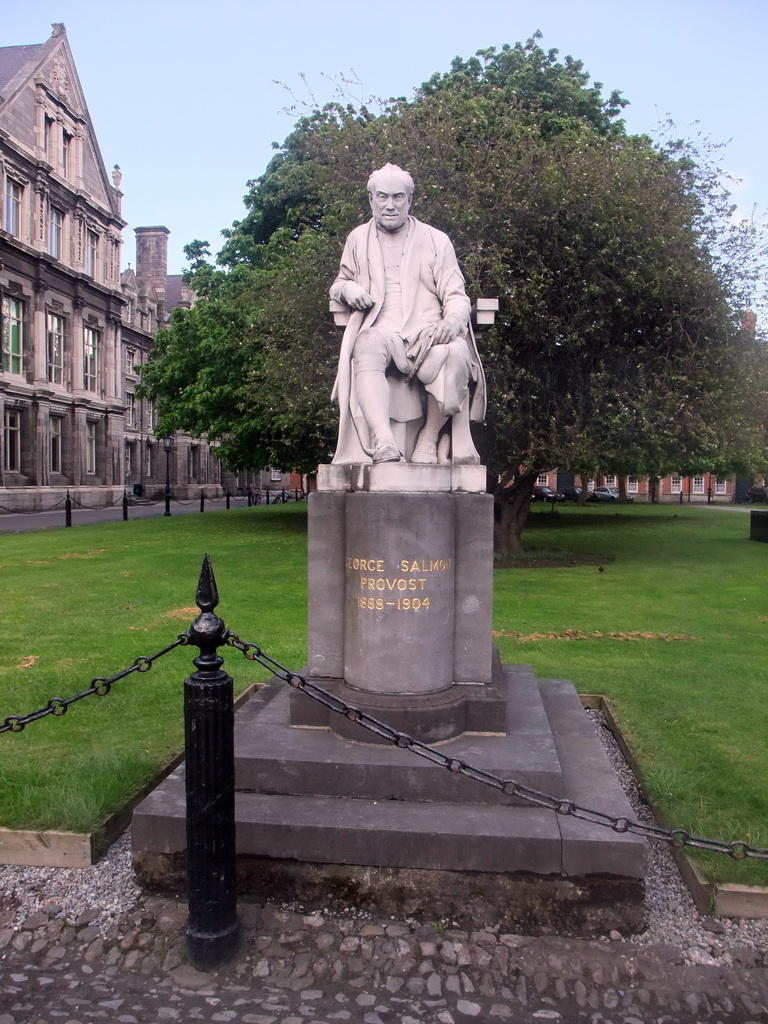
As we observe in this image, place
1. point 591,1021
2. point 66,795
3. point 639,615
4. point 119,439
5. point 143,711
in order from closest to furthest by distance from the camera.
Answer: point 591,1021
point 66,795
point 143,711
point 639,615
point 119,439

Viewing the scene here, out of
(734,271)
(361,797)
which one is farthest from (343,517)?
(734,271)

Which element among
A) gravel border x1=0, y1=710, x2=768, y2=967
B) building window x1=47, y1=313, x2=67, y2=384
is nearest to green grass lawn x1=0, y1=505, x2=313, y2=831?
gravel border x1=0, y1=710, x2=768, y2=967

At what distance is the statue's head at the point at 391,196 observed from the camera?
5082mm

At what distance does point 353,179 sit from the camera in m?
15.2

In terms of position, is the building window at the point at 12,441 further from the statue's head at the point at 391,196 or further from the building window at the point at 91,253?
the statue's head at the point at 391,196

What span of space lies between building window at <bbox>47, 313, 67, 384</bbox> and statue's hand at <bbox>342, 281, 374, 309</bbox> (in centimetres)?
3706

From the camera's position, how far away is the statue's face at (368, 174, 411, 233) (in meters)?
5.08

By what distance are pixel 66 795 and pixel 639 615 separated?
8351 mm

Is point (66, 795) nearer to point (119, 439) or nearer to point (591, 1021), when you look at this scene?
point (591, 1021)

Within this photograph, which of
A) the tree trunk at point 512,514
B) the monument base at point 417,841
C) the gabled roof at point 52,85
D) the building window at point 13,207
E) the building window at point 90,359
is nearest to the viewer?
the monument base at point 417,841

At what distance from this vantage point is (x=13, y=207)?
34.8 meters

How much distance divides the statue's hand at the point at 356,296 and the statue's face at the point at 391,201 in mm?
486

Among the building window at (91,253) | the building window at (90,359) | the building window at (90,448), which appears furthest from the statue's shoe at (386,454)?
the building window at (91,253)

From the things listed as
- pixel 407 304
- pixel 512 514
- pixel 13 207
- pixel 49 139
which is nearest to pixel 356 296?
pixel 407 304
